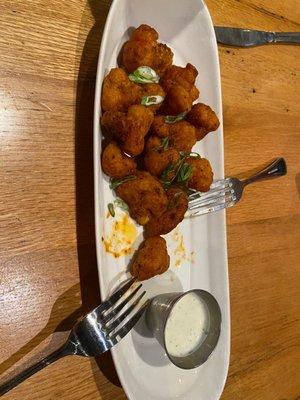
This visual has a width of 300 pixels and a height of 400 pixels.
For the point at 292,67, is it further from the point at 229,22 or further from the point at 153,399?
the point at 153,399

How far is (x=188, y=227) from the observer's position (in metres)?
1.64

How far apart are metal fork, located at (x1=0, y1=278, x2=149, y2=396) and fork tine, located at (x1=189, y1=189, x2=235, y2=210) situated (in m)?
0.42

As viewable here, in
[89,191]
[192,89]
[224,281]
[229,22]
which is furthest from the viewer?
[229,22]

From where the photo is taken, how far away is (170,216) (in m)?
1.42

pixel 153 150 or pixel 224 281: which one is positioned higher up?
pixel 153 150

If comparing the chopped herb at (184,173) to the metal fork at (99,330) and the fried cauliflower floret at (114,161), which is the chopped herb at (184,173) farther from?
the metal fork at (99,330)

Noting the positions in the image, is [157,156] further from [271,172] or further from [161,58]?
[271,172]

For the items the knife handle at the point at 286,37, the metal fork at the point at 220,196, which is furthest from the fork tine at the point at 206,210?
the knife handle at the point at 286,37

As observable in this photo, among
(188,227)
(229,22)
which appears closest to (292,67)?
(229,22)

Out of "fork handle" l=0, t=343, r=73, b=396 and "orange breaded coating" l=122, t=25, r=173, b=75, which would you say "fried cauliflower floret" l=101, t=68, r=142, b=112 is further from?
"fork handle" l=0, t=343, r=73, b=396

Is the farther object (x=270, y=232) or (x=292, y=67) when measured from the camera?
(x=292, y=67)

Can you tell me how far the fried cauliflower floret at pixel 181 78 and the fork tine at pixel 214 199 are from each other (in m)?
0.35

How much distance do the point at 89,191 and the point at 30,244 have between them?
0.24 m

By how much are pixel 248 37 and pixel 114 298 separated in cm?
124
